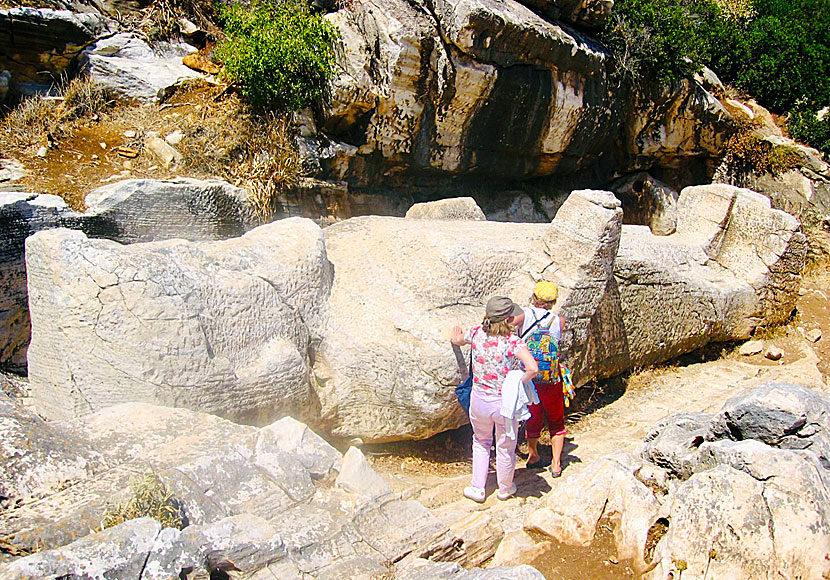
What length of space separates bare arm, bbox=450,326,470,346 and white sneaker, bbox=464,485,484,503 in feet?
2.91

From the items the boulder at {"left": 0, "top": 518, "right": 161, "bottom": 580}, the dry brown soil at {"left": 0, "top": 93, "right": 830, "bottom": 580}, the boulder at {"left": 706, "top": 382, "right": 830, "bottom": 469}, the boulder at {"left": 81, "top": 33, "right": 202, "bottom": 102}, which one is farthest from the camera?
the boulder at {"left": 81, "top": 33, "right": 202, "bottom": 102}

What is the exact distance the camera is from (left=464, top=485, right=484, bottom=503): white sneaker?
4246 mm

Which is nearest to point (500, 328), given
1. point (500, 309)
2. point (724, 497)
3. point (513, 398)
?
point (500, 309)

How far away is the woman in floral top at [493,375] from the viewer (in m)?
3.94

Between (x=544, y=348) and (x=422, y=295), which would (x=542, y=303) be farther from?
(x=422, y=295)

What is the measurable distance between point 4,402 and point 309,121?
4.66 m

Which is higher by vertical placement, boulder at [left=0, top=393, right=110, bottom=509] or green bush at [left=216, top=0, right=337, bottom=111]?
green bush at [left=216, top=0, right=337, bottom=111]

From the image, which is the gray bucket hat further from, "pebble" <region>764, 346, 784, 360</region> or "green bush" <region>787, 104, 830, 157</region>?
"green bush" <region>787, 104, 830, 157</region>

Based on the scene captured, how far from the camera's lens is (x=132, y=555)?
2.70m

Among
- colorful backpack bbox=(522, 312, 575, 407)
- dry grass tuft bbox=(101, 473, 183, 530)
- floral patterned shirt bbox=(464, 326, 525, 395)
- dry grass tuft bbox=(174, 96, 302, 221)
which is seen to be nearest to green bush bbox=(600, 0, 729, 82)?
dry grass tuft bbox=(174, 96, 302, 221)

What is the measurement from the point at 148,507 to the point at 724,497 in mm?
2642

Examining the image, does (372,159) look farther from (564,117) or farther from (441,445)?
(441,445)

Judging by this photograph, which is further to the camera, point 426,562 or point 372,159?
point 372,159

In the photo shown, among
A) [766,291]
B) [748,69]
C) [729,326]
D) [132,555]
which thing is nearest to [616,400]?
[729,326]
